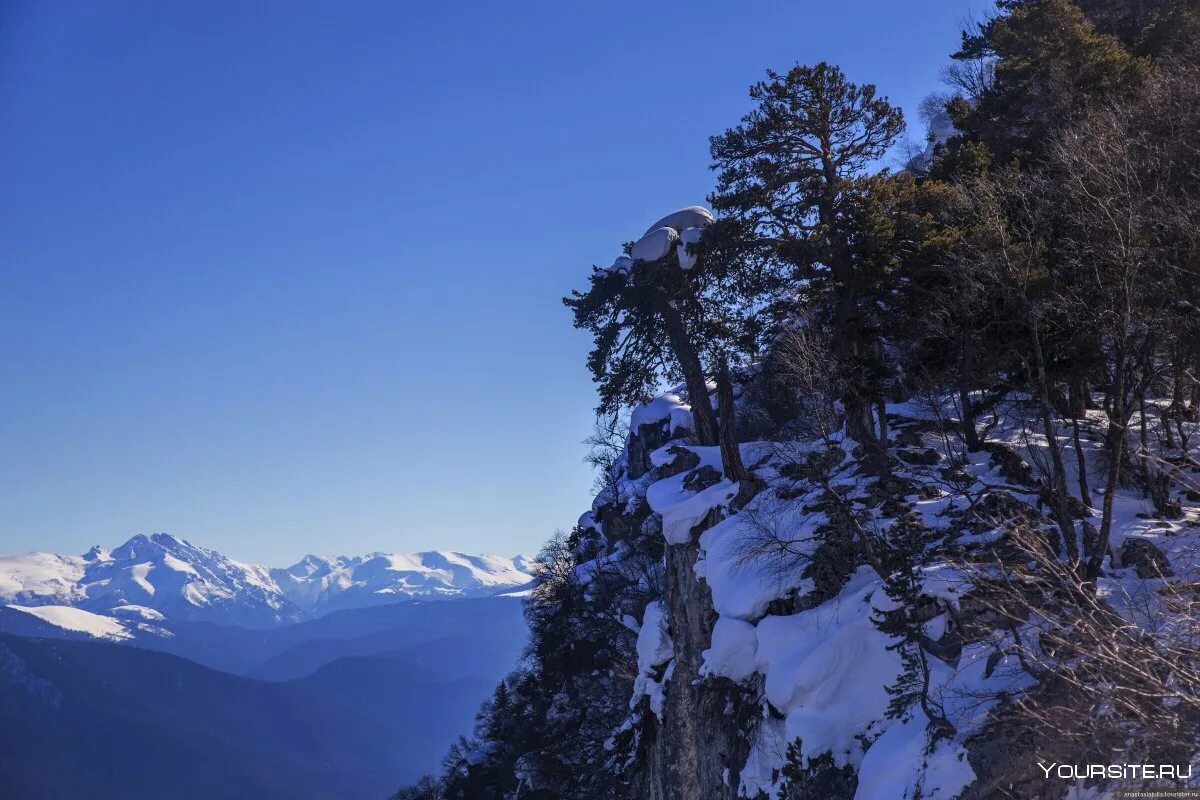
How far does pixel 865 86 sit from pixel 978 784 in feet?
66.0

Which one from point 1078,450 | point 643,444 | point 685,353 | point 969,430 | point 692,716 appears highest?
point 685,353

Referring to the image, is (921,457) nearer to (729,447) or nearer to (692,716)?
(729,447)

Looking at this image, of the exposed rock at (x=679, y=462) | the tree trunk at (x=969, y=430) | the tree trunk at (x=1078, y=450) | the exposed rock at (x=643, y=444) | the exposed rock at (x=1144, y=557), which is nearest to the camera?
the exposed rock at (x=1144, y=557)

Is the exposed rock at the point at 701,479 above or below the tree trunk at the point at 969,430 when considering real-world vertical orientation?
below

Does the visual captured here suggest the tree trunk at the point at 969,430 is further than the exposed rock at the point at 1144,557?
Yes

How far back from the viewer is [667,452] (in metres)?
34.0

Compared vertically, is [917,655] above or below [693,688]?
above

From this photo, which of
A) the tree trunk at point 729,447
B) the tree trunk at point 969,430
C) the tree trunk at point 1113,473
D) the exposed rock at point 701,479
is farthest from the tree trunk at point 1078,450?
the exposed rock at point 701,479

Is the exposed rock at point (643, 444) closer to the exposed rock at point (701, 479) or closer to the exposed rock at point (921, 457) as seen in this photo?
the exposed rock at point (701, 479)

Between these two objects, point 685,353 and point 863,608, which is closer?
point 863,608

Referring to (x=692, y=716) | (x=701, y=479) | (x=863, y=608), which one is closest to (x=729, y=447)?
(x=701, y=479)

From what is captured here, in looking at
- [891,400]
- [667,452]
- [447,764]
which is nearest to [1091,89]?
[891,400]

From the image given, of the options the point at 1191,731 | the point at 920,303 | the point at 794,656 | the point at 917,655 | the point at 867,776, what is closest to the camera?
the point at 1191,731

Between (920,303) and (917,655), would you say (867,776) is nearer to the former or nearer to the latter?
(917,655)
